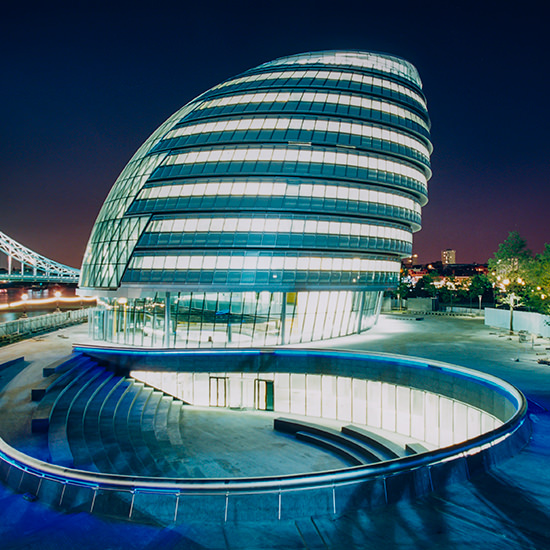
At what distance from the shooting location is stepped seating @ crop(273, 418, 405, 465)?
23.2m

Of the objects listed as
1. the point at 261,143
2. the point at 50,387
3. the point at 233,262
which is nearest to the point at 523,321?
the point at 233,262

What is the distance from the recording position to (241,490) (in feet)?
36.8

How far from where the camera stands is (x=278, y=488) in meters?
11.3

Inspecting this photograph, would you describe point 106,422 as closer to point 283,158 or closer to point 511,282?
point 283,158

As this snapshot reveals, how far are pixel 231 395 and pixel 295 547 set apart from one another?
25051 mm

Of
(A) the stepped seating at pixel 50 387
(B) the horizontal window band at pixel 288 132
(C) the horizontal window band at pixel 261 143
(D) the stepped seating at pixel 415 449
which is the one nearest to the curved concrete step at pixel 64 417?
(A) the stepped seating at pixel 50 387

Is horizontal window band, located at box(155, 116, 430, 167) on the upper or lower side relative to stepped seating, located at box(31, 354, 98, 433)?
upper

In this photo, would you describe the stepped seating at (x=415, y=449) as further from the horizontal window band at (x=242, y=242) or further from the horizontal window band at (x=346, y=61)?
the horizontal window band at (x=346, y=61)

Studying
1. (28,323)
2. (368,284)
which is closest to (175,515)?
(368,284)

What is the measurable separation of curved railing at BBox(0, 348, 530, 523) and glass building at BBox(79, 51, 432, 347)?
26517 millimetres

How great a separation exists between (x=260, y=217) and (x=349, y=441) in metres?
20.6

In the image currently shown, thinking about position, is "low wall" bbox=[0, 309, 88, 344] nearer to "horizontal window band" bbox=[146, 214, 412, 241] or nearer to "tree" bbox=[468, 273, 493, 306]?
"horizontal window band" bbox=[146, 214, 412, 241]

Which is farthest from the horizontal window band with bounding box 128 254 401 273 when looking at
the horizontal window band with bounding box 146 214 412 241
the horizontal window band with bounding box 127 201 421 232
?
the horizontal window band with bounding box 127 201 421 232

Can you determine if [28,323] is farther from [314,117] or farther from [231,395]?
[314,117]
